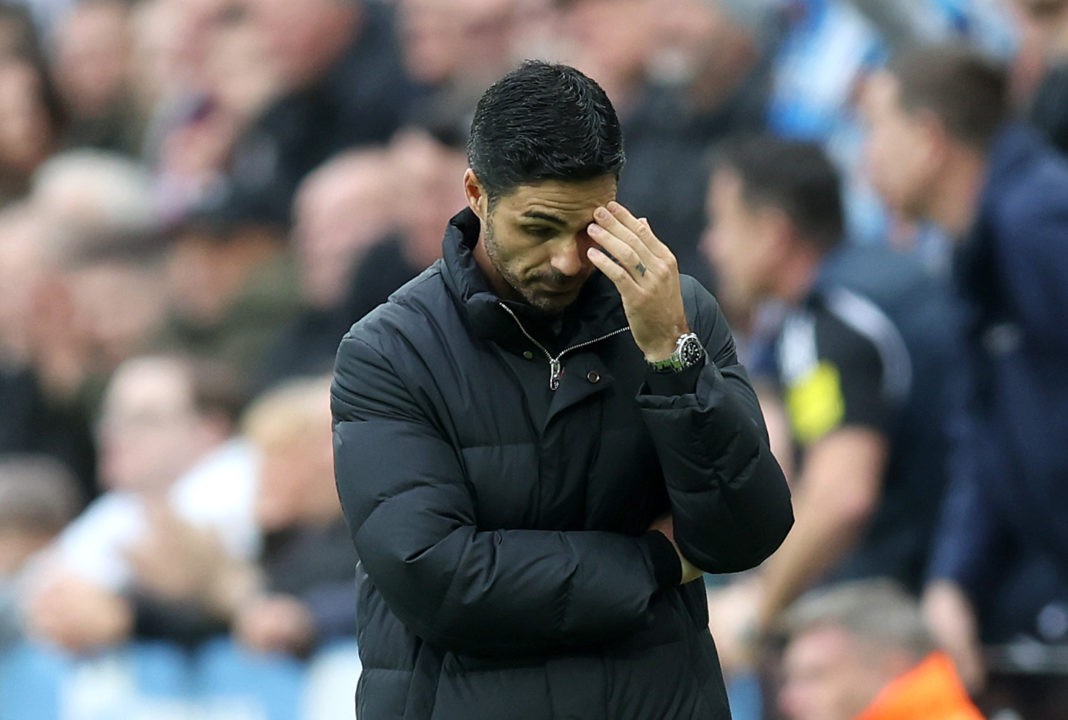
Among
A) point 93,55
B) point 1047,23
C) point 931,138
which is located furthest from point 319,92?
point 1047,23

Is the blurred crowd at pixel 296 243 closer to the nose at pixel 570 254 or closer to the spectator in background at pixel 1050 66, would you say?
the spectator in background at pixel 1050 66

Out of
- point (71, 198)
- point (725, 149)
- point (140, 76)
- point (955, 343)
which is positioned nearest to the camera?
point (955, 343)

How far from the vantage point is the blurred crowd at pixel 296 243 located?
15.6 ft

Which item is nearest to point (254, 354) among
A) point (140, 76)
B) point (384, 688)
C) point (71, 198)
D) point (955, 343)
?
point (71, 198)

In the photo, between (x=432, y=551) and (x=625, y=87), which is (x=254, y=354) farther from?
(x=432, y=551)

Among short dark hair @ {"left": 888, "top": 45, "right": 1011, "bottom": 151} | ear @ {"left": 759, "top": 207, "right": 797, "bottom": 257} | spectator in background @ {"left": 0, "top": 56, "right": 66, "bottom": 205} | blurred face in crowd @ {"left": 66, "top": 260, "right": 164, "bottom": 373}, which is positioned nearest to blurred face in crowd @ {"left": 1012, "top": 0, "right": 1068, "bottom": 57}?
short dark hair @ {"left": 888, "top": 45, "right": 1011, "bottom": 151}

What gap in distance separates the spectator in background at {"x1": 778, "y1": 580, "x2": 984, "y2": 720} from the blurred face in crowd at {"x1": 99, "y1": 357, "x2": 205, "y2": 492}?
9.10ft

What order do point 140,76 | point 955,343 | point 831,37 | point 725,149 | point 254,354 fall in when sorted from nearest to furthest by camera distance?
point 955,343 < point 725,149 < point 831,37 < point 254,354 < point 140,76

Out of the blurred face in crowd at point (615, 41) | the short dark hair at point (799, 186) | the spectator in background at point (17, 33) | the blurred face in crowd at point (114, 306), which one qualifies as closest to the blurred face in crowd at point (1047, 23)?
the short dark hair at point (799, 186)

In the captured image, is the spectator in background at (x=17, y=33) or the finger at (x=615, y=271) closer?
the finger at (x=615, y=271)

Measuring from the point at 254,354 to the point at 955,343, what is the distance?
2.70 meters

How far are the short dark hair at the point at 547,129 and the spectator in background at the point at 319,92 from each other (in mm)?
4018

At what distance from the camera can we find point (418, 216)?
18.5 feet

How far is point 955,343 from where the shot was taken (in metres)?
4.64
